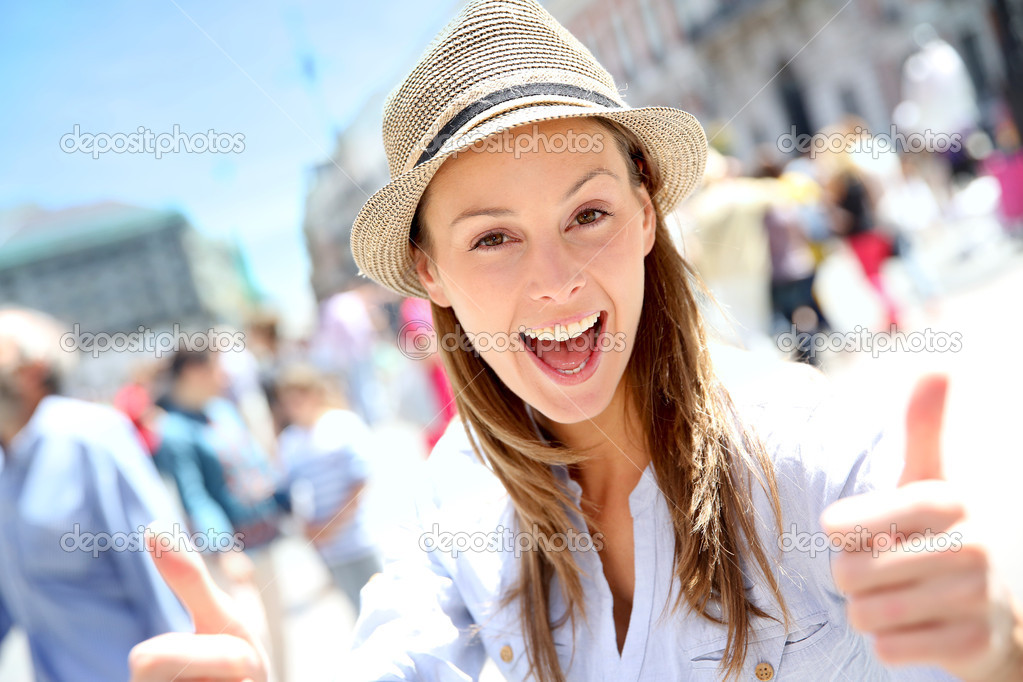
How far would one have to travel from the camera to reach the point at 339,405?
157 inches

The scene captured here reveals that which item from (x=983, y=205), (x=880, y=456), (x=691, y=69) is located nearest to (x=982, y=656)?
(x=880, y=456)

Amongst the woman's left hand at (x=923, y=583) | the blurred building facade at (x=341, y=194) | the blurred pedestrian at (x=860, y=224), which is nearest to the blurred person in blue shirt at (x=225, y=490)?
the blurred building facade at (x=341, y=194)

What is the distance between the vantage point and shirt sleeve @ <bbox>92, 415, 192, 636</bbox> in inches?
88.0

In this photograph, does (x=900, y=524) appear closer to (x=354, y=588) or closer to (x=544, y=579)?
(x=544, y=579)

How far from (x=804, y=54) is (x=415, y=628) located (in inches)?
1079

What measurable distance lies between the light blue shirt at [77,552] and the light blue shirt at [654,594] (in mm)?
1029

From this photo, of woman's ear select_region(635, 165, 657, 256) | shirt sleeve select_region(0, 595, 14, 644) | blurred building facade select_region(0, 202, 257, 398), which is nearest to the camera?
woman's ear select_region(635, 165, 657, 256)

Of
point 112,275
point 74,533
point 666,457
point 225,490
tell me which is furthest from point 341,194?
point 112,275

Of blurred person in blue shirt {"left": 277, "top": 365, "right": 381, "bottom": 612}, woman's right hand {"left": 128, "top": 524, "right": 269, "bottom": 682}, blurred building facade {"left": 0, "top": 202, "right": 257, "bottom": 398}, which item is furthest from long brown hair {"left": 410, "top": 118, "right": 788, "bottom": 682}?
blurred building facade {"left": 0, "top": 202, "right": 257, "bottom": 398}

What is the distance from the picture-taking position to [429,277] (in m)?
1.76

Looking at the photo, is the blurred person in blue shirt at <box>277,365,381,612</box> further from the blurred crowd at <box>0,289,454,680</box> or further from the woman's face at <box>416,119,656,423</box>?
the woman's face at <box>416,119,656,423</box>

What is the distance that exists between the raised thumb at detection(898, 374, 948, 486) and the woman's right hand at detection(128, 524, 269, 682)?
1.01m

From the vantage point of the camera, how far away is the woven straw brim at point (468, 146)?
1405mm

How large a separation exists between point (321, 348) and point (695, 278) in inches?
283
